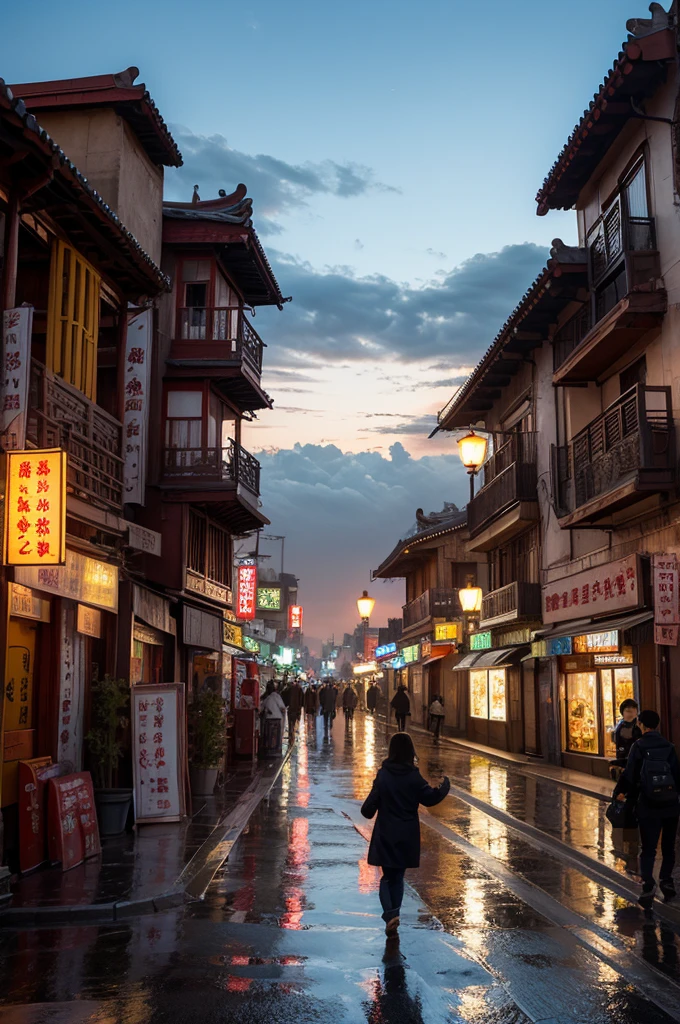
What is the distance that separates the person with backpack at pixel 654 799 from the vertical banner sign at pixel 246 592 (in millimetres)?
32817

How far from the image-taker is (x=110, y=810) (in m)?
14.3

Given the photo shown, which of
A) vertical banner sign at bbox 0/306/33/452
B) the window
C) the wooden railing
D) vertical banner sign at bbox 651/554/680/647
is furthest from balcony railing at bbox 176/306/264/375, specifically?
vertical banner sign at bbox 0/306/33/452

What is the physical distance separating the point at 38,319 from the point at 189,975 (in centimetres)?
1123

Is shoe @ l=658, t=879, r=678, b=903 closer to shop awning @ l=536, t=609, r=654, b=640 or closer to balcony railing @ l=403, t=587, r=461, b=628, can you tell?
shop awning @ l=536, t=609, r=654, b=640

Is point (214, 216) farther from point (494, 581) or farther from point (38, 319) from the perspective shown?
point (494, 581)

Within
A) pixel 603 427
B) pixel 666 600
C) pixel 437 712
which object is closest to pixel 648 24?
pixel 603 427

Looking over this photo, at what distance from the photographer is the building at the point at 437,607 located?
4372 cm

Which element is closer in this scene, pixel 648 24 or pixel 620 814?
pixel 620 814

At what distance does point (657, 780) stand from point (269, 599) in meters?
65.1

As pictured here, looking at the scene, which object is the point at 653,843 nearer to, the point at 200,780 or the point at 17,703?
the point at 17,703

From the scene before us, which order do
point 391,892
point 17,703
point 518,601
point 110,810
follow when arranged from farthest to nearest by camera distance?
point 518,601 < point 110,810 < point 17,703 < point 391,892

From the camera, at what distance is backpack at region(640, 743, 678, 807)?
10102 millimetres

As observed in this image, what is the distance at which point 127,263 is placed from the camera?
15.8 m

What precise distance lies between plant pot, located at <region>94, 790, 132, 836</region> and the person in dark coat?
21.1ft
